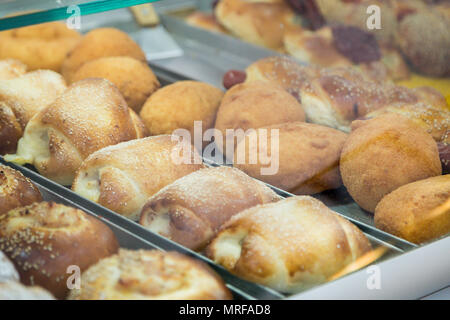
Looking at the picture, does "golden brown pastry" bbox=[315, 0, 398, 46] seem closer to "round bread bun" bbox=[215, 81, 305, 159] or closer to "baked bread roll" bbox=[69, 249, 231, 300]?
"round bread bun" bbox=[215, 81, 305, 159]

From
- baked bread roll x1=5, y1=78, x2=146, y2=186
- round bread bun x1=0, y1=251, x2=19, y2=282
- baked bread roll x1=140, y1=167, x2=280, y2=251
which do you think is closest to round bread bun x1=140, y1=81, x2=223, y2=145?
baked bread roll x1=5, y1=78, x2=146, y2=186

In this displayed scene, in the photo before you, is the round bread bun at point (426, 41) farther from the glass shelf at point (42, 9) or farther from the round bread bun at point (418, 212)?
the glass shelf at point (42, 9)

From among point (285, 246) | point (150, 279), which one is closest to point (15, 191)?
point (150, 279)

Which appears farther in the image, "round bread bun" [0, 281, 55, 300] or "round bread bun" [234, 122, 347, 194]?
"round bread bun" [234, 122, 347, 194]

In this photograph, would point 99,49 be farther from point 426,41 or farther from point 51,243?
point 426,41
